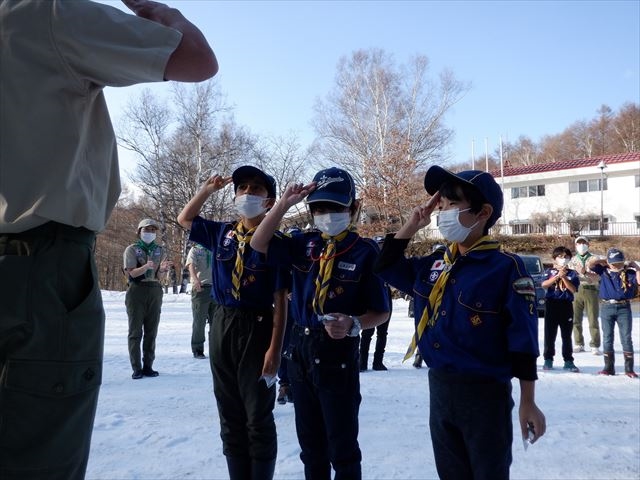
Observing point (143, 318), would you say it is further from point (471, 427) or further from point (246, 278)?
point (471, 427)

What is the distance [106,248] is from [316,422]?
158 feet

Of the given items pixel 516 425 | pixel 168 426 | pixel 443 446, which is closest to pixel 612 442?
pixel 516 425

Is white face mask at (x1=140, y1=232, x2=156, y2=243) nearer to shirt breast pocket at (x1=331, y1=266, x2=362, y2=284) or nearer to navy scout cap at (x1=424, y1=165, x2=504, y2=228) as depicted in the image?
shirt breast pocket at (x1=331, y1=266, x2=362, y2=284)

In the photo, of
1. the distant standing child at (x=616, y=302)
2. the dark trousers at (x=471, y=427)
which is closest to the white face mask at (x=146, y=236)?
the dark trousers at (x=471, y=427)

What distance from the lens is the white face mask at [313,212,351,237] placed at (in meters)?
3.44

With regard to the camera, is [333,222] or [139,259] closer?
[333,222]

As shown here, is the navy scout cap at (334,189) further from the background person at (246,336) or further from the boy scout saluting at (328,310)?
the background person at (246,336)

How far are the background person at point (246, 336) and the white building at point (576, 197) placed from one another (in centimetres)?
3383

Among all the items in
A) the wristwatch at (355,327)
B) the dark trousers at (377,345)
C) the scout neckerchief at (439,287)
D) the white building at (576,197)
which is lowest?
the dark trousers at (377,345)

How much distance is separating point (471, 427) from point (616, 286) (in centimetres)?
754

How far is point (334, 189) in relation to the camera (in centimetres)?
345

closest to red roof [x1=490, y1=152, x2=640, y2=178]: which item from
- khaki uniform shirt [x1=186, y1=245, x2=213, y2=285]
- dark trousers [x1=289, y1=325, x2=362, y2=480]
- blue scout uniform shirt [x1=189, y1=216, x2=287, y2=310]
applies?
khaki uniform shirt [x1=186, y1=245, x2=213, y2=285]

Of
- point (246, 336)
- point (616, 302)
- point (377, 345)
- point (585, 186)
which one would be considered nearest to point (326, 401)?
point (246, 336)

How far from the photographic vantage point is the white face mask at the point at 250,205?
3773 millimetres
